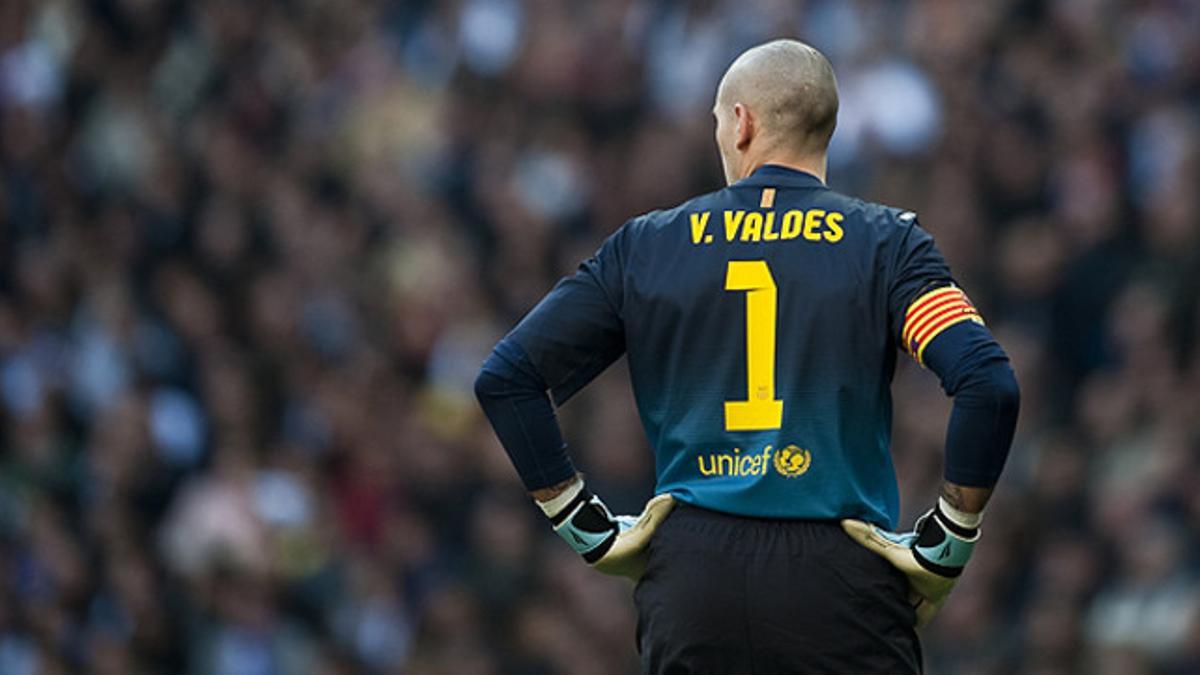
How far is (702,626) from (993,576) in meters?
6.26

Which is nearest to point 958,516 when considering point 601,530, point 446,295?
point 601,530

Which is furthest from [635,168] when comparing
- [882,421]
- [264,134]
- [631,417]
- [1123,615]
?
[882,421]

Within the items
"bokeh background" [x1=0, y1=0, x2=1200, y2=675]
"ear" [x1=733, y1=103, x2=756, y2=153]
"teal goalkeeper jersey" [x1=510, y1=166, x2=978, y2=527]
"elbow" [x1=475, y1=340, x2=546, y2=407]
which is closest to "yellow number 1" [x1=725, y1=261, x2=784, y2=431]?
"teal goalkeeper jersey" [x1=510, y1=166, x2=978, y2=527]

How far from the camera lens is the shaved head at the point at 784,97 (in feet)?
17.1

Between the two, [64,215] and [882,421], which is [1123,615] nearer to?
[882,421]

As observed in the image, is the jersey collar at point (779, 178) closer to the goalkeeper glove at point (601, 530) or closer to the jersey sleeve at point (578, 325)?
the jersey sleeve at point (578, 325)

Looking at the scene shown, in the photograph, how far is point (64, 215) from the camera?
16.3 metres

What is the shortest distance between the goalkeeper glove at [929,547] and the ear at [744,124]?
0.90m

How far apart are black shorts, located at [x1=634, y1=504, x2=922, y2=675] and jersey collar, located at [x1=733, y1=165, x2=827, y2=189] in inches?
30.0

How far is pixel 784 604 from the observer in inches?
197

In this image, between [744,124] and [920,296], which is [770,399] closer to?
[920,296]

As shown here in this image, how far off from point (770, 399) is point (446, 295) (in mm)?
9278

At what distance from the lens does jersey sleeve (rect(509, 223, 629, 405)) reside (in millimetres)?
5242

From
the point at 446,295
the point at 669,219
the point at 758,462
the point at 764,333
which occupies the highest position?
the point at 669,219
